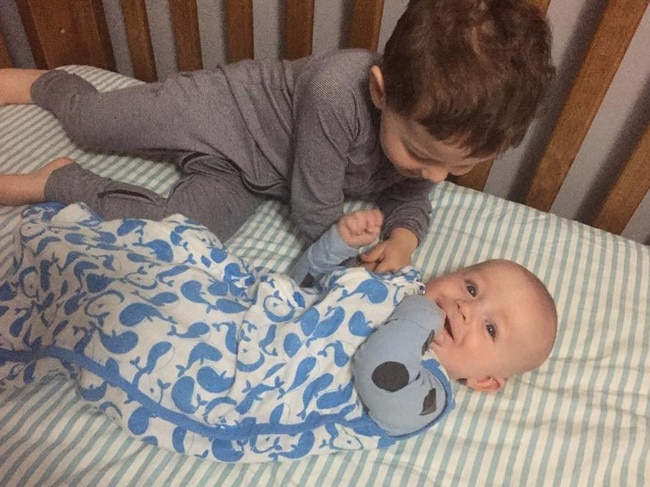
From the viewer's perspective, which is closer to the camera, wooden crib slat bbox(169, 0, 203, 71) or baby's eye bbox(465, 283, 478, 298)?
baby's eye bbox(465, 283, 478, 298)

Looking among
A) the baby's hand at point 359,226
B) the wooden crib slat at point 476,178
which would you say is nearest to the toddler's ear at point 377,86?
the baby's hand at point 359,226

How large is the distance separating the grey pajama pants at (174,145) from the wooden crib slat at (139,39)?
25 centimetres

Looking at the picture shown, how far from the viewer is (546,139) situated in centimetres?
115

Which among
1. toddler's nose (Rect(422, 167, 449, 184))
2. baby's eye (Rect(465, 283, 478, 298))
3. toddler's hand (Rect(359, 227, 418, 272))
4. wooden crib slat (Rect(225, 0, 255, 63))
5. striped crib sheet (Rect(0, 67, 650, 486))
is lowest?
striped crib sheet (Rect(0, 67, 650, 486))

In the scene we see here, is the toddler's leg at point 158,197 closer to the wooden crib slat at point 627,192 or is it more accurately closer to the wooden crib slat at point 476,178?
the wooden crib slat at point 476,178

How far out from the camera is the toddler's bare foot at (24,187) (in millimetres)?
993

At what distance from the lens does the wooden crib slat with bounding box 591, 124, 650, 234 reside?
1.00 meters

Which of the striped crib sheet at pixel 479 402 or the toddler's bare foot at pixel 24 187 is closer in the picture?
the striped crib sheet at pixel 479 402

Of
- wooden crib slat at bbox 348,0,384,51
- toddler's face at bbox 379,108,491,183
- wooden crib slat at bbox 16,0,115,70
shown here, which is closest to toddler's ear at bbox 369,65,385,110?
toddler's face at bbox 379,108,491,183

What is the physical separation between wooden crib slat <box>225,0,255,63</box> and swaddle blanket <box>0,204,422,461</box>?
54 centimetres

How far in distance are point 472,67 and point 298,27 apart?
529 millimetres

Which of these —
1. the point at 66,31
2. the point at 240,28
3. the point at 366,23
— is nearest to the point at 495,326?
the point at 366,23

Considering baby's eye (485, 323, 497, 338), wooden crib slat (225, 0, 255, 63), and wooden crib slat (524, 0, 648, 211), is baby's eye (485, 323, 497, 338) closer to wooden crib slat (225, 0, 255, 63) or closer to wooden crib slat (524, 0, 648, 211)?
wooden crib slat (524, 0, 648, 211)

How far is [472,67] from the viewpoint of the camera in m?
0.69
